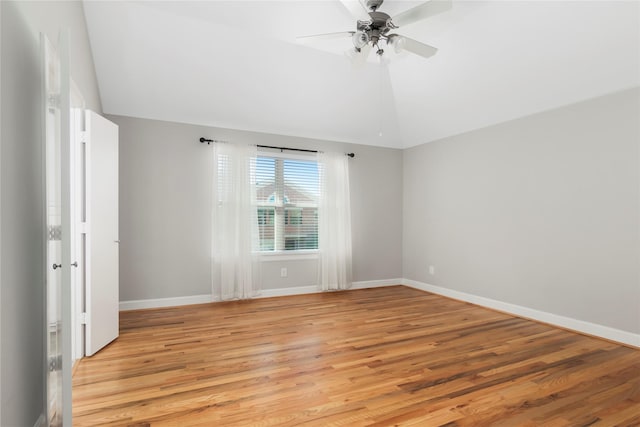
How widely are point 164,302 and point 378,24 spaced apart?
396 cm

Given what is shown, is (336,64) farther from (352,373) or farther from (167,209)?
(352,373)

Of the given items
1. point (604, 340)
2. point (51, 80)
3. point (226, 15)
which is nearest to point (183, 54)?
point (226, 15)

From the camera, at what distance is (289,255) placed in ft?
16.7

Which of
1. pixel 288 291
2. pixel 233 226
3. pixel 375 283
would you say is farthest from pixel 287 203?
pixel 375 283

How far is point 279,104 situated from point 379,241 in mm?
2764

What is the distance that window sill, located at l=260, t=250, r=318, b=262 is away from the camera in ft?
16.3

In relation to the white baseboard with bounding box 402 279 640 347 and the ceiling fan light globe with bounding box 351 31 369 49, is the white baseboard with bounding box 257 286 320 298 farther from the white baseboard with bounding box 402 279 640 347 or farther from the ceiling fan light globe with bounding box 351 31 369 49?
the ceiling fan light globe with bounding box 351 31 369 49

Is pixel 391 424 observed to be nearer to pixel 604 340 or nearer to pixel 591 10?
pixel 604 340

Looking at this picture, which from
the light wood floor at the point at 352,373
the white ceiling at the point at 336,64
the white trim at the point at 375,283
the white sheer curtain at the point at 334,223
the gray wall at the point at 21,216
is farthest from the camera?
the white trim at the point at 375,283

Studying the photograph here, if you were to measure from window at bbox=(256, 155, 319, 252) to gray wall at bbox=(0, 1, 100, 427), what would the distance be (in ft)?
10.3

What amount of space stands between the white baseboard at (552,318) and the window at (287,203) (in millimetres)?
2238

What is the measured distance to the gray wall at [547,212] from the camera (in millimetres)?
3221

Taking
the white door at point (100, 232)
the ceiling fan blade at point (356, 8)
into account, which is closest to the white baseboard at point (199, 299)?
the white door at point (100, 232)

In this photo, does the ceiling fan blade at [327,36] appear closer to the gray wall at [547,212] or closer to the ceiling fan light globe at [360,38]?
the ceiling fan light globe at [360,38]
